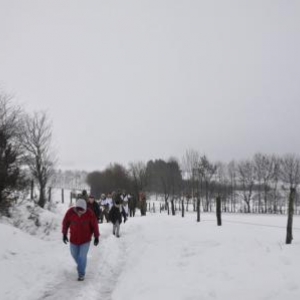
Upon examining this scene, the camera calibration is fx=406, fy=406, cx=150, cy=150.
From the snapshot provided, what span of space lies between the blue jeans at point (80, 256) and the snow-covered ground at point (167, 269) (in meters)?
0.27

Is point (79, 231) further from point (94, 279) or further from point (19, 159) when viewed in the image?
point (19, 159)

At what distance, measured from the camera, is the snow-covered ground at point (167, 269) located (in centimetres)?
718

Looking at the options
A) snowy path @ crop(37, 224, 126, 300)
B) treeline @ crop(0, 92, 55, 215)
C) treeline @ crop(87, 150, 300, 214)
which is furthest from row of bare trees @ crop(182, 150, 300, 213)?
snowy path @ crop(37, 224, 126, 300)

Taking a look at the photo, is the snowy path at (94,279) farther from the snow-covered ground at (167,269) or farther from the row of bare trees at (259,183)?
the row of bare trees at (259,183)

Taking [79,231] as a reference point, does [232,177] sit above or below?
below

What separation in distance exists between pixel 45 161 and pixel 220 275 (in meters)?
26.5

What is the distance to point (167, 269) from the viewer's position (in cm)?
938

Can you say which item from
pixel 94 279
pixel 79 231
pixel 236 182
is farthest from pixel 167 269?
pixel 236 182

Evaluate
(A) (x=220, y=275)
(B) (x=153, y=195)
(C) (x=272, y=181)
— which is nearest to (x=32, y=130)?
(A) (x=220, y=275)

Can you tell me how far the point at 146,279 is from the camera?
8.94 m

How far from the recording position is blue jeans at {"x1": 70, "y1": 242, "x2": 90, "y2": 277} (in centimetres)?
957

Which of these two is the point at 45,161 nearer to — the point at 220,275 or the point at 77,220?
the point at 77,220

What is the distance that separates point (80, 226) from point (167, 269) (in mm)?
2324

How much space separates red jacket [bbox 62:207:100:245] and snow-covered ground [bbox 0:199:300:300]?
95 centimetres
